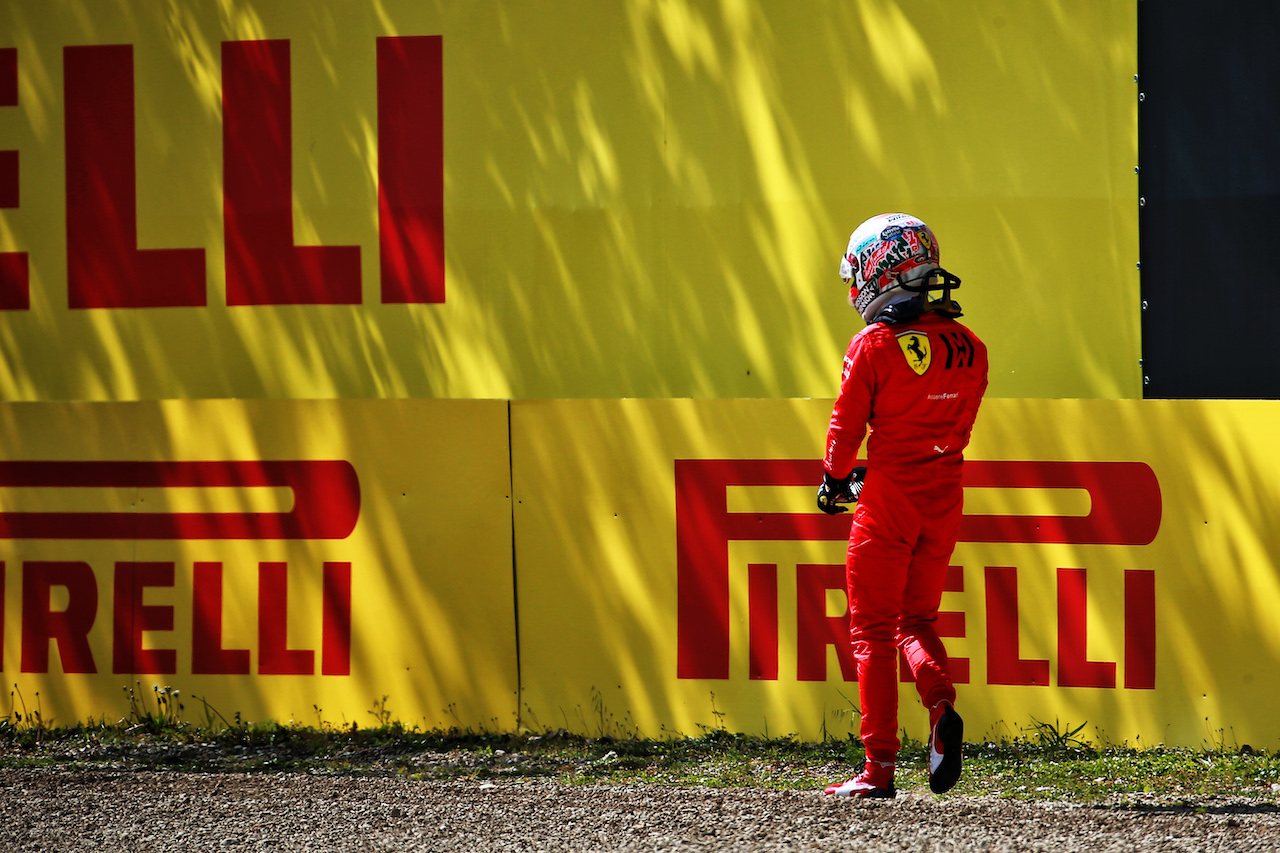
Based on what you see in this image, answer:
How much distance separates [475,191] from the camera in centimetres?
595

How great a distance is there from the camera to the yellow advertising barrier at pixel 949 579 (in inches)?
197

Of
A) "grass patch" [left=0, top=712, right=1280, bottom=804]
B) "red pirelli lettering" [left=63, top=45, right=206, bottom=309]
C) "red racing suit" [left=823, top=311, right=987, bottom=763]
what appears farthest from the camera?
"red pirelli lettering" [left=63, top=45, right=206, bottom=309]

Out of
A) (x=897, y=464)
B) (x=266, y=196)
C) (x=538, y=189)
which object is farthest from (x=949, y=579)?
(x=266, y=196)

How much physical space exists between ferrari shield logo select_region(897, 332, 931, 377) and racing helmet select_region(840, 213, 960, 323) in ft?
0.65

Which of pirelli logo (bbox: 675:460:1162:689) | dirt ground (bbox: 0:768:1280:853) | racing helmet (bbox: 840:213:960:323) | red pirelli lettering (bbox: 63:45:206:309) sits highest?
red pirelli lettering (bbox: 63:45:206:309)

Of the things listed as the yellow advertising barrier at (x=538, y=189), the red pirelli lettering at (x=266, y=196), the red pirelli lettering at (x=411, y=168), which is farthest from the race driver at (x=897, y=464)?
the red pirelli lettering at (x=266, y=196)

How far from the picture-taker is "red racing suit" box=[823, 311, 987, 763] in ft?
13.5

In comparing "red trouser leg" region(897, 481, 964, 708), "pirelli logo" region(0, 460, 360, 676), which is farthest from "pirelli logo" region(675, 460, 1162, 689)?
"pirelli logo" region(0, 460, 360, 676)

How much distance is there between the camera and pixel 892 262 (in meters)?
4.25

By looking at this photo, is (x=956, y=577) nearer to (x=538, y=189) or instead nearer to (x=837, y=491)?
(x=837, y=491)

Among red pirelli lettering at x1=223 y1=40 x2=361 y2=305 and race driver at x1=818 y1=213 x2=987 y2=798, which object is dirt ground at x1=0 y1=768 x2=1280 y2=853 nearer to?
race driver at x1=818 y1=213 x2=987 y2=798

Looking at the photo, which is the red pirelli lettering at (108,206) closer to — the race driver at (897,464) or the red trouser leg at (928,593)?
the race driver at (897,464)

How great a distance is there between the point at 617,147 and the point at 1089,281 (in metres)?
2.42

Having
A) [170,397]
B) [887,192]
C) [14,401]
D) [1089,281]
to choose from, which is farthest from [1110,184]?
[14,401]
